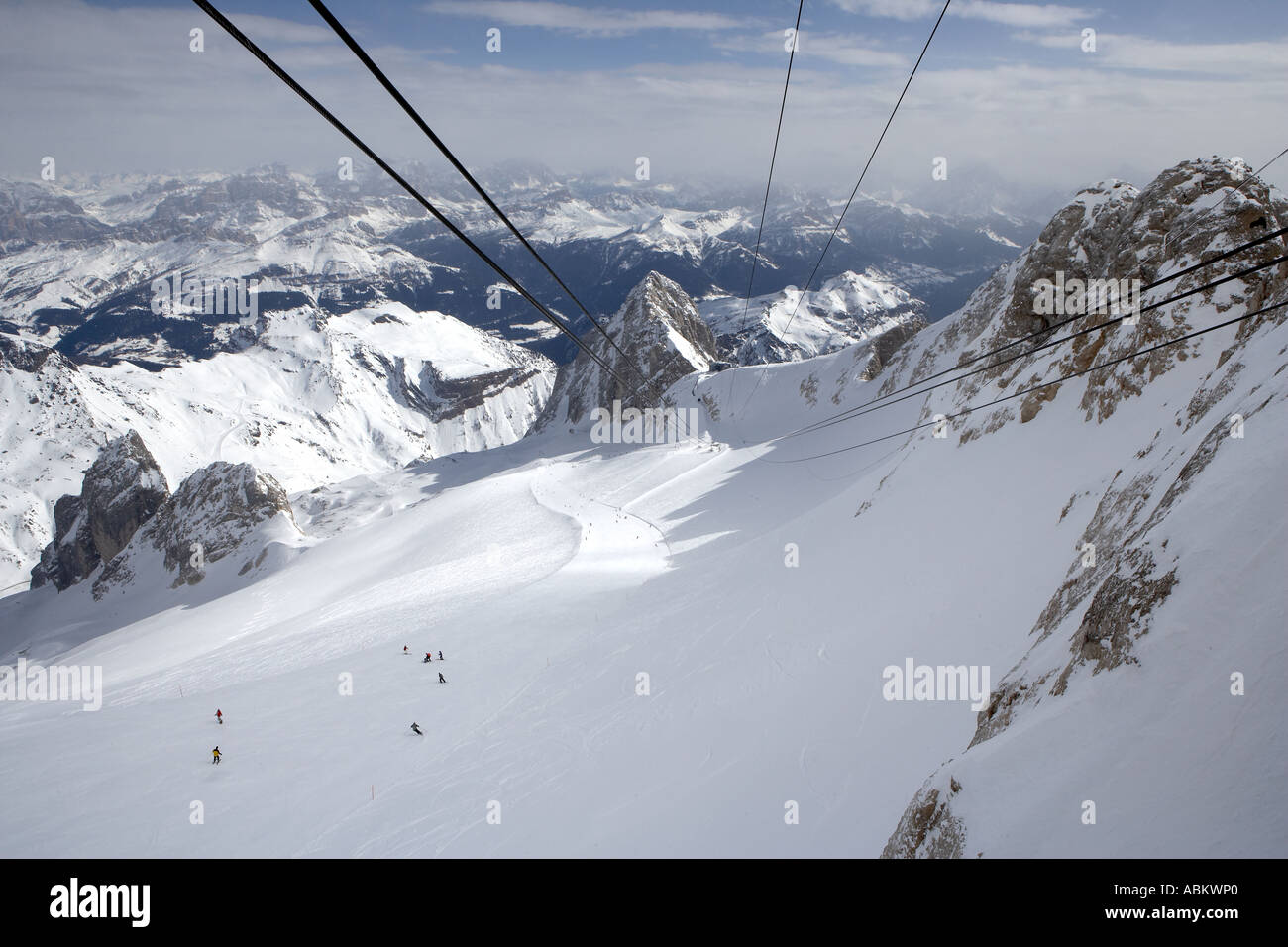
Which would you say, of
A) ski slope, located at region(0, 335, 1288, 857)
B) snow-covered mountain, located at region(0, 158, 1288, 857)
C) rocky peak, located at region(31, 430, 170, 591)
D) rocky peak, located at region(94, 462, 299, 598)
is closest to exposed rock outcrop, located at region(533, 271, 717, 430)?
rocky peak, located at region(94, 462, 299, 598)

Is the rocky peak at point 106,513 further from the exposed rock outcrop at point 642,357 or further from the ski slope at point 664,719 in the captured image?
the ski slope at point 664,719

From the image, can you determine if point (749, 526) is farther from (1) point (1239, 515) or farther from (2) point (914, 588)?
(1) point (1239, 515)

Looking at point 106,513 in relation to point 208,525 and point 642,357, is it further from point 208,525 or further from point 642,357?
point 642,357

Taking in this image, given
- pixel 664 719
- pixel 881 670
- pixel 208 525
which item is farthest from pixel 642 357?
pixel 881 670

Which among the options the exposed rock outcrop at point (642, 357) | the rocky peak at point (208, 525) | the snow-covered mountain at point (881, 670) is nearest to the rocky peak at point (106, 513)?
the rocky peak at point (208, 525)

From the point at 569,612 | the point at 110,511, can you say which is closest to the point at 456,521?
the point at 569,612

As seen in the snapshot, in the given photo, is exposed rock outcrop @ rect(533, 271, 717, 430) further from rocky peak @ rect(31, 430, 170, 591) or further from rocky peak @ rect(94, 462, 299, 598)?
rocky peak @ rect(31, 430, 170, 591)

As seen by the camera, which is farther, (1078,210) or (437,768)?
(1078,210)
